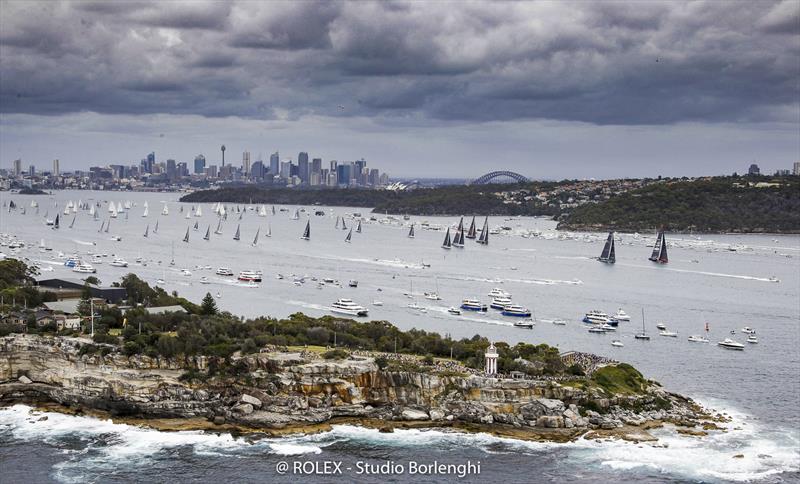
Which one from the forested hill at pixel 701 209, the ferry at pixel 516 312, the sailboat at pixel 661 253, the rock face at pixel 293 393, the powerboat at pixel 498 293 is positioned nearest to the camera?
the rock face at pixel 293 393

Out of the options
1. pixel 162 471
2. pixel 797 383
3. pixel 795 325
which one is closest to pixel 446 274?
pixel 795 325

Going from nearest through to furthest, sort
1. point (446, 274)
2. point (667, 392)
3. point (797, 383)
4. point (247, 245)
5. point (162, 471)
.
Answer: point (162, 471)
point (667, 392)
point (797, 383)
point (446, 274)
point (247, 245)

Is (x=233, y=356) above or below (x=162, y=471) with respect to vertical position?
above

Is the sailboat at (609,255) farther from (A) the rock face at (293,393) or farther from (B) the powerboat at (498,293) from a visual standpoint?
(A) the rock face at (293,393)

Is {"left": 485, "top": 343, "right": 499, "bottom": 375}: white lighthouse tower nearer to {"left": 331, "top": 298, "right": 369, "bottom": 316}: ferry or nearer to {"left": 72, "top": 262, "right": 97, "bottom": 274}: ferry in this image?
{"left": 331, "top": 298, "right": 369, "bottom": 316}: ferry

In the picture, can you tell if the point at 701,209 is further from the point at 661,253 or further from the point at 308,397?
the point at 308,397

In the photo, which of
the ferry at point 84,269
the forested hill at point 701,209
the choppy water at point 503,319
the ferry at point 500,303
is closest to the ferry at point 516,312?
the ferry at point 500,303

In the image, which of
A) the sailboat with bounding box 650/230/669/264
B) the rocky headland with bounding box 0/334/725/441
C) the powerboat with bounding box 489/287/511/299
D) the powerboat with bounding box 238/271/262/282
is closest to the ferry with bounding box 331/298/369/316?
the powerboat with bounding box 489/287/511/299

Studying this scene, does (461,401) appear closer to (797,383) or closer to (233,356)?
(233,356)
